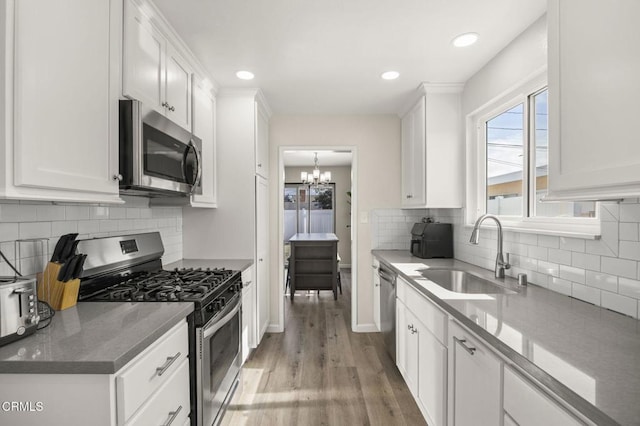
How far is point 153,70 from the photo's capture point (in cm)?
179

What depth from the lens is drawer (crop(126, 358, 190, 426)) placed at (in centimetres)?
112

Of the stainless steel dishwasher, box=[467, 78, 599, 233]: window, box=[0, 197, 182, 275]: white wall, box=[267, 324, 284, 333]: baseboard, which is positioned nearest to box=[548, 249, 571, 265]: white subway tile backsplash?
box=[467, 78, 599, 233]: window

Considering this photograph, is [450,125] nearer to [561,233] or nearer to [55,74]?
[561,233]

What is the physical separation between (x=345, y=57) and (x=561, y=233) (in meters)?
1.71

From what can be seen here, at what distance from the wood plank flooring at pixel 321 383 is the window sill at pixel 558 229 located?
4.49ft

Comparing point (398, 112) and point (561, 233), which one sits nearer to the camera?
point (561, 233)

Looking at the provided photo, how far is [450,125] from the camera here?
2.90 meters

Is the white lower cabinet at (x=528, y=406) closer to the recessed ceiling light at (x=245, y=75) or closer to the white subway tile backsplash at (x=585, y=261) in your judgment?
the white subway tile backsplash at (x=585, y=261)

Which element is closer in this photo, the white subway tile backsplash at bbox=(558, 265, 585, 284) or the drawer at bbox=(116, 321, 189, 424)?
the drawer at bbox=(116, 321, 189, 424)

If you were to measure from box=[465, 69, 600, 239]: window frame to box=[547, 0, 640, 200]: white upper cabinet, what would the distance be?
2.03 feet

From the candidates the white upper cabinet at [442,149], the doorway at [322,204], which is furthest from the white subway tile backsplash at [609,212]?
the doorway at [322,204]

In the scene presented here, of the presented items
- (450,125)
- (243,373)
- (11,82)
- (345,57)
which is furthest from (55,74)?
(450,125)

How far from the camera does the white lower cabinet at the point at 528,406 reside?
2.83 feet

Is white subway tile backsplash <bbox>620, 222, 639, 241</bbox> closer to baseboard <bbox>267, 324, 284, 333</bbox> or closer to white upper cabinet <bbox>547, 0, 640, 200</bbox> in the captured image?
white upper cabinet <bbox>547, 0, 640, 200</bbox>
